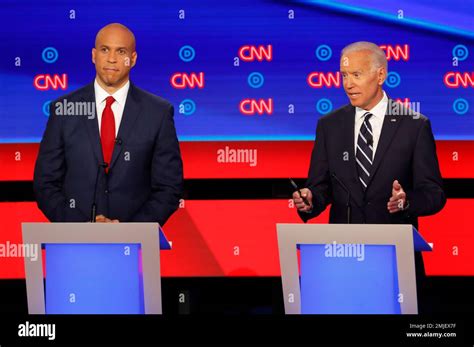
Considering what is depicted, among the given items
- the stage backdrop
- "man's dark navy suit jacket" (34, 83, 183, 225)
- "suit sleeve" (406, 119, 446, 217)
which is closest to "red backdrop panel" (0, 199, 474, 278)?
the stage backdrop

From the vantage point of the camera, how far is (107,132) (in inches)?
175

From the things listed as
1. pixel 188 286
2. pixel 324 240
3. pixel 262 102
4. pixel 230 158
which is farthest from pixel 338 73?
pixel 324 240

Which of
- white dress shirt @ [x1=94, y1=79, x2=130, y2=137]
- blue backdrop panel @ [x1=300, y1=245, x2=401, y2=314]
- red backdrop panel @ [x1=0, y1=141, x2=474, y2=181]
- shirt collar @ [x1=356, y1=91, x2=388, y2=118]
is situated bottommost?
blue backdrop panel @ [x1=300, y1=245, x2=401, y2=314]

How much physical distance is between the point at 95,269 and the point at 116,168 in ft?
4.08

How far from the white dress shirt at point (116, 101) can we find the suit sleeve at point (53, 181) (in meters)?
0.24

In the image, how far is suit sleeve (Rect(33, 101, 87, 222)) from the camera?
428 centimetres

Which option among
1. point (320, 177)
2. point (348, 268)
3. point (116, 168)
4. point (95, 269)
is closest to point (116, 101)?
point (116, 168)

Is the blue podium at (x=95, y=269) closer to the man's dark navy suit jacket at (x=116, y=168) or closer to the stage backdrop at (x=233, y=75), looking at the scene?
the man's dark navy suit jacket at (x=116, y=168)

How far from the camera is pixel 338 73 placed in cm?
514

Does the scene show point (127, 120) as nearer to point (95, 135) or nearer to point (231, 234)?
point (95, 135)

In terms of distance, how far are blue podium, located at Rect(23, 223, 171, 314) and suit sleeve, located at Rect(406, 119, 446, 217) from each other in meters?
1.29

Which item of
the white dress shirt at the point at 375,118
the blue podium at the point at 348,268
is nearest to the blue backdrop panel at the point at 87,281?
the blue podium at the point at 348,268

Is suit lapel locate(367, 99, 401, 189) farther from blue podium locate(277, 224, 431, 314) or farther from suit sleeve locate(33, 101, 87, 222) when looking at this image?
suit sleeve locate(33, 101, 87, 222)

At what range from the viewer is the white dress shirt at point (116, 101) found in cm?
447
